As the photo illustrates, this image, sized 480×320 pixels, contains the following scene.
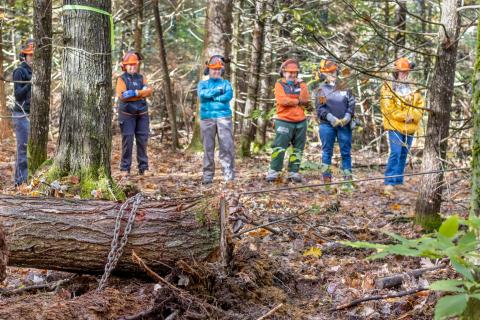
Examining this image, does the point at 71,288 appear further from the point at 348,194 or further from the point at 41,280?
the point at 348,194

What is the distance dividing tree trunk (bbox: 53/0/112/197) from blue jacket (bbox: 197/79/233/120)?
9.54 ft

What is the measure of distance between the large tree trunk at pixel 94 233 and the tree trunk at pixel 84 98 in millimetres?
2223

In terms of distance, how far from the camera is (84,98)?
6.21 metres

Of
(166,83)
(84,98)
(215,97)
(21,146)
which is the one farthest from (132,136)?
(166,83)

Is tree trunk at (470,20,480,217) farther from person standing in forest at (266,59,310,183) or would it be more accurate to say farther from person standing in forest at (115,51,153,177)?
person standing in forest at (115,51,153,177)

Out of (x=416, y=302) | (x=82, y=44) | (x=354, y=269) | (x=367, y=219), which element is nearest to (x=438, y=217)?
(x=367, y=219)

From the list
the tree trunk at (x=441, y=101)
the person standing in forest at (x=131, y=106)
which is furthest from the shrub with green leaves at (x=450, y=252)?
the person standing in forest at (x=131, y=106)

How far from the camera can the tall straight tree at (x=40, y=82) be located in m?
7.32

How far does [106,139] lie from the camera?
6387mm

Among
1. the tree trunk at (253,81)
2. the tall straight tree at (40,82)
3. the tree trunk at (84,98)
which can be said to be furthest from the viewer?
the tree trunk at (253,81)

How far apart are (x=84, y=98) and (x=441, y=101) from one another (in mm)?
3843

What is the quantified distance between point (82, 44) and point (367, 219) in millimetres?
3993

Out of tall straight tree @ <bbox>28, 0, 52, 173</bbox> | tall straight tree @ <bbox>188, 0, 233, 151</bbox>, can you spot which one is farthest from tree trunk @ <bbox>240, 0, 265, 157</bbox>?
tall straight tree @ <bbox>28, 0, 52, 173</bbox>

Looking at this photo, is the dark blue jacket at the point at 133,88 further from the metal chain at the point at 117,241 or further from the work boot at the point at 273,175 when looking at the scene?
the metal chain at the point at 117,241
